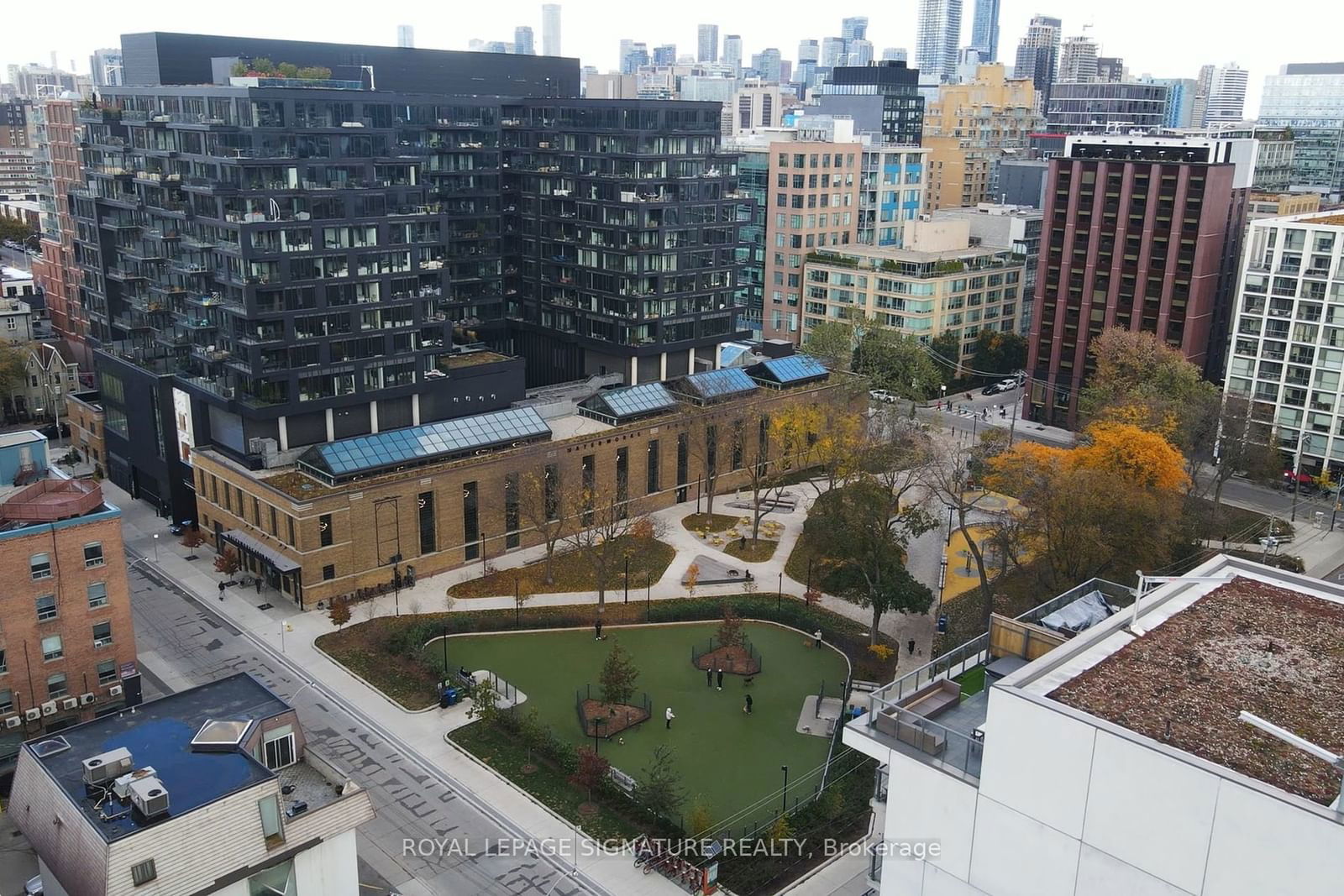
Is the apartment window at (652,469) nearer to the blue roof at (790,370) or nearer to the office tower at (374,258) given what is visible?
the office tower at (374,258)

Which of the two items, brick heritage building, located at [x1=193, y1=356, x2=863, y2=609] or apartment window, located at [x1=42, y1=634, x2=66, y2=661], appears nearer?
apartment window, located at [x1=42, y1=634, x2=66, y2=661]

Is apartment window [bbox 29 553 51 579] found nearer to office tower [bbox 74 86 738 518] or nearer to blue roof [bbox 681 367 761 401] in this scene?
office tower [bbox 74 86 738 518]

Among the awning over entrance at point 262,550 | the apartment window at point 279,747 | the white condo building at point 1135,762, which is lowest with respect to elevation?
the awning over entrance at point 262,550

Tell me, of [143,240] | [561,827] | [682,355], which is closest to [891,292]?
[682,355]

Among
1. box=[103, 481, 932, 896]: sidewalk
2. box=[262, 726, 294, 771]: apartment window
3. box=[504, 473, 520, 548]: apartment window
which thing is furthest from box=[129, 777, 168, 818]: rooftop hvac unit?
box=[504, 473, 520, 548]: apartment window

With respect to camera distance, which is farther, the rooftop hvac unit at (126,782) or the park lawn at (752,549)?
the park lawn at (752,549)

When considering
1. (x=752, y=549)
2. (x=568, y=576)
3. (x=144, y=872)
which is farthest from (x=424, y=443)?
(x=144, y=872)

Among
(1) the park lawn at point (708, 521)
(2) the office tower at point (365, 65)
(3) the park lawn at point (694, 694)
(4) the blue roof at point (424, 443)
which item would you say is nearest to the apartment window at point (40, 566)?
(3) the park lawn at point (694, 694)
